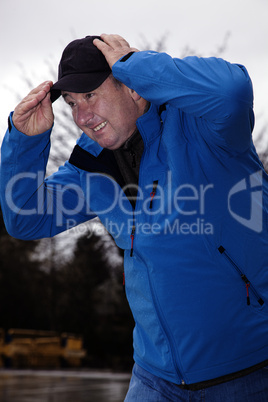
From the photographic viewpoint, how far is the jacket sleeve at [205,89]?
78.2 inches

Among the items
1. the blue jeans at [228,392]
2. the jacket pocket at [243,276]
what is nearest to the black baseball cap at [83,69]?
the jacket pocket at [243,276]

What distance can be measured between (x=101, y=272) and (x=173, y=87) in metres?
27.7

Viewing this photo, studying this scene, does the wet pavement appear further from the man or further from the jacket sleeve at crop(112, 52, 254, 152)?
the jacket sleeve at crop(112, 52, 254, 152)

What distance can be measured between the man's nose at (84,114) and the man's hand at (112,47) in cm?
25

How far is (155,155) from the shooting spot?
7.60 feet

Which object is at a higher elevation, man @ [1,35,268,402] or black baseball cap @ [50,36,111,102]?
black baseball cap @ [50,36,111,102]

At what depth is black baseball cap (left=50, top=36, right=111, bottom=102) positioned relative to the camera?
2.41 m

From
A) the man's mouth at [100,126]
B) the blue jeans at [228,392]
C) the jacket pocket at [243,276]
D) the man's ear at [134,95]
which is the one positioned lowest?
the blue jeans at [228,392]

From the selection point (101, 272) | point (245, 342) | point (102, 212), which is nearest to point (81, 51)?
point (102, 212)

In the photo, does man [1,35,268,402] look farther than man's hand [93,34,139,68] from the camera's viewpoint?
No

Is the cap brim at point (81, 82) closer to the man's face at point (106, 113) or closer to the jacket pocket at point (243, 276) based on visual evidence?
the man's face at point (106, 113)

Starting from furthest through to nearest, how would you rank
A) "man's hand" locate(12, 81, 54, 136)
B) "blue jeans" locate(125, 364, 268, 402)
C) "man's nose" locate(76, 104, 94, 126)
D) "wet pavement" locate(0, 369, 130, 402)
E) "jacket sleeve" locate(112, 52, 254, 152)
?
"wet pavement" locate(0, 369, 130, 402) < "man's hand" locate(12, 81, 54, 136) < "man's nose" locate(76, 104, 94, 126) < "blue jeans" locate(125, 364, 268, 402) < "jacket sleeve" locate(112, 52, 254, 152)

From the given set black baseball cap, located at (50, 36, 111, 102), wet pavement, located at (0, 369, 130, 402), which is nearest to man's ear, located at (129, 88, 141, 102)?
black baseball cap, located at (50, 36, 111, 102)

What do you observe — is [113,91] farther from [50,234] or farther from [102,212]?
[50,234]
